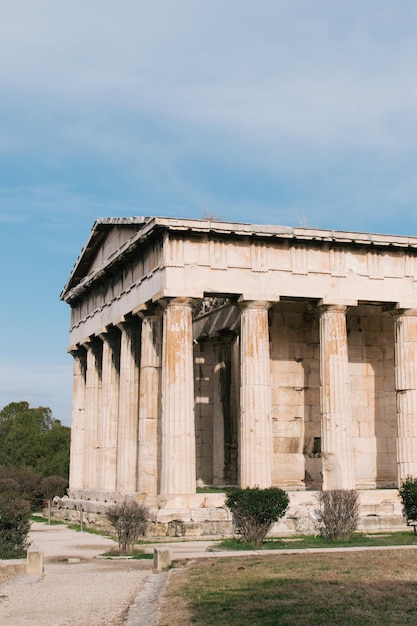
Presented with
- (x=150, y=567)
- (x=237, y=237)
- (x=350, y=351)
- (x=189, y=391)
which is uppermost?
(x=237, y=237)

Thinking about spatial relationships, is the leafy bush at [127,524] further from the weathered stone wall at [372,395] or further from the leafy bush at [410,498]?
the weathered stone wall at [372,395]

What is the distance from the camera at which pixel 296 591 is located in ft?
45.5

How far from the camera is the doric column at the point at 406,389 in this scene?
99.2 feet

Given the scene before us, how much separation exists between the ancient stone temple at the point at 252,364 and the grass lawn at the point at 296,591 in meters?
9.26

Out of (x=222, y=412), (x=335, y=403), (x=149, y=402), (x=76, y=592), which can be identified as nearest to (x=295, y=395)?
Result: (x=335, y=403)

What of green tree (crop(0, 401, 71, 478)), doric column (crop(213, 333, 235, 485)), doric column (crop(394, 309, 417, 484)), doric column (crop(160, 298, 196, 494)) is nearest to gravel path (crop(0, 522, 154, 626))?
doric column (crop(160, 298, 196, 494))

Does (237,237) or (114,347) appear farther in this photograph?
(114,347)

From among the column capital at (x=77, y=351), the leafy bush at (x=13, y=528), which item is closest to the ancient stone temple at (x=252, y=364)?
the column capital at (x=77, y=351)

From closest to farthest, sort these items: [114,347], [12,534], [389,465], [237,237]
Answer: [12,534]
[237,237]
[389,465]
[114,347]

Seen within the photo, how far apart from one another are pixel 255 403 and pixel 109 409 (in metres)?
9.49

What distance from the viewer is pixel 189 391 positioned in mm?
28000

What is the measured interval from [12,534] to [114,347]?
16422mm

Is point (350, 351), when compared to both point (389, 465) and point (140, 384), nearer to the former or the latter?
point (389, 465)

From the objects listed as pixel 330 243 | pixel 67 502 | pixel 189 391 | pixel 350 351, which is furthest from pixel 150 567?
pixel 67 502
